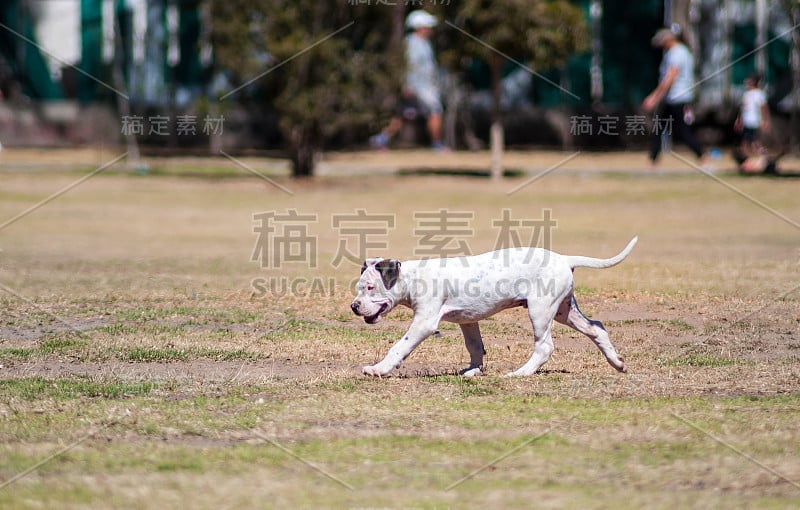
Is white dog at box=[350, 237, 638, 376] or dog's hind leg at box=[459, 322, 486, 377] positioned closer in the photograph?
white dog at box=[350, 237, 638, 376]

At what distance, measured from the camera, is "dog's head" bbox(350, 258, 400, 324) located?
7.89 metres

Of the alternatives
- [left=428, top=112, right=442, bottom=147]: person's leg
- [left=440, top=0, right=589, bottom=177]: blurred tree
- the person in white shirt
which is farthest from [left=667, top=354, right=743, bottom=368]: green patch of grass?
[left=428, top=112, right=442, bottom=147]: person's leg

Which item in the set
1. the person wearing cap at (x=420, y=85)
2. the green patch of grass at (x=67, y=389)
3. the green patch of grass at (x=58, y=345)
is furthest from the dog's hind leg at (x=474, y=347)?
the person wearing cap at (x=420, y=85)

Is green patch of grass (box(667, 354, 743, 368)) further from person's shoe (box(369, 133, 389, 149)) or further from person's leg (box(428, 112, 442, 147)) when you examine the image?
person's shoe (box(369, 133, 389, 149))

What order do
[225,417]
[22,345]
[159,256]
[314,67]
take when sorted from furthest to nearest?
[314,67]
[159,256]
[22,345]
[225,417]

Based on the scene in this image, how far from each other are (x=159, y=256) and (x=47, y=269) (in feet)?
5.27

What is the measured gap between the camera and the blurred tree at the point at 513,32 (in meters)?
22.1

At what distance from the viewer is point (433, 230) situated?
16938 millimetres

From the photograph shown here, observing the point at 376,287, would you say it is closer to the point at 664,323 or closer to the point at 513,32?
the point at 664,323

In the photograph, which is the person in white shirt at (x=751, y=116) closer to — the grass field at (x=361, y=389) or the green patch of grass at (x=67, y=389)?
the grass field at (x=361, y=389)

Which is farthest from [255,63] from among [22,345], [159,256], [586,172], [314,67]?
[22,345]

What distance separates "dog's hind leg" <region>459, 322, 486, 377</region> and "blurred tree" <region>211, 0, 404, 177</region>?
1464cm

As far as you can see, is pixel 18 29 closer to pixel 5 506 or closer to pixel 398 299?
pixel 398 299

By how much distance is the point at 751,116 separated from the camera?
24.7 metres
